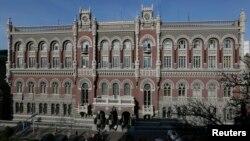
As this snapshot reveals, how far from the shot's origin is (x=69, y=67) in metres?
57.6

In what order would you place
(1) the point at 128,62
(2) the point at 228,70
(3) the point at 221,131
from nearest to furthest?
1. (3) the point at 221,131
2. (2) the point at 228,70
3. (1) the point at 128,62

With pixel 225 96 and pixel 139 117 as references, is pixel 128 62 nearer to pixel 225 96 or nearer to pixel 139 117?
pixel 139 117

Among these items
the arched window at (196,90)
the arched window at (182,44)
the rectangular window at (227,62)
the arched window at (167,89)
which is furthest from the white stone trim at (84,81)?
the rectangular window at (227,62)

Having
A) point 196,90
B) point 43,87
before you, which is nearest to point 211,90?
point 196,90

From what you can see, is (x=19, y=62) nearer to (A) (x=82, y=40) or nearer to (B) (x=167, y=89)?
(A) (x=82, y=40)

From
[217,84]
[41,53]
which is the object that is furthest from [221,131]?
[41,53]

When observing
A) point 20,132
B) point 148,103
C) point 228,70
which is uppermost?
point 228,70

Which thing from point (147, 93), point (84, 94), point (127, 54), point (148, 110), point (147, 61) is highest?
point (127, 54)

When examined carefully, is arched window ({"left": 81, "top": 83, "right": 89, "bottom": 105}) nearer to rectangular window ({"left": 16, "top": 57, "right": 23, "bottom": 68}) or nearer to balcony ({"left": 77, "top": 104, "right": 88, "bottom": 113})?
balcony ({"left": 77, "top": 104, "right": 88, "bottom": 113})

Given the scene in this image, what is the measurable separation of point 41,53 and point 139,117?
20.7 m

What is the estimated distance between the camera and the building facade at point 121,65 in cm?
5200

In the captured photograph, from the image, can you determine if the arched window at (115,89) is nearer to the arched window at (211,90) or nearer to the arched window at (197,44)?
the arched window at (197,44)

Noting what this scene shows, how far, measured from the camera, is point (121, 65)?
55.0 metres

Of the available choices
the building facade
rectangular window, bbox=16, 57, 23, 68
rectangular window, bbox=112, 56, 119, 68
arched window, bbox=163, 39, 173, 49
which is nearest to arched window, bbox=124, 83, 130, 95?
the building facade
